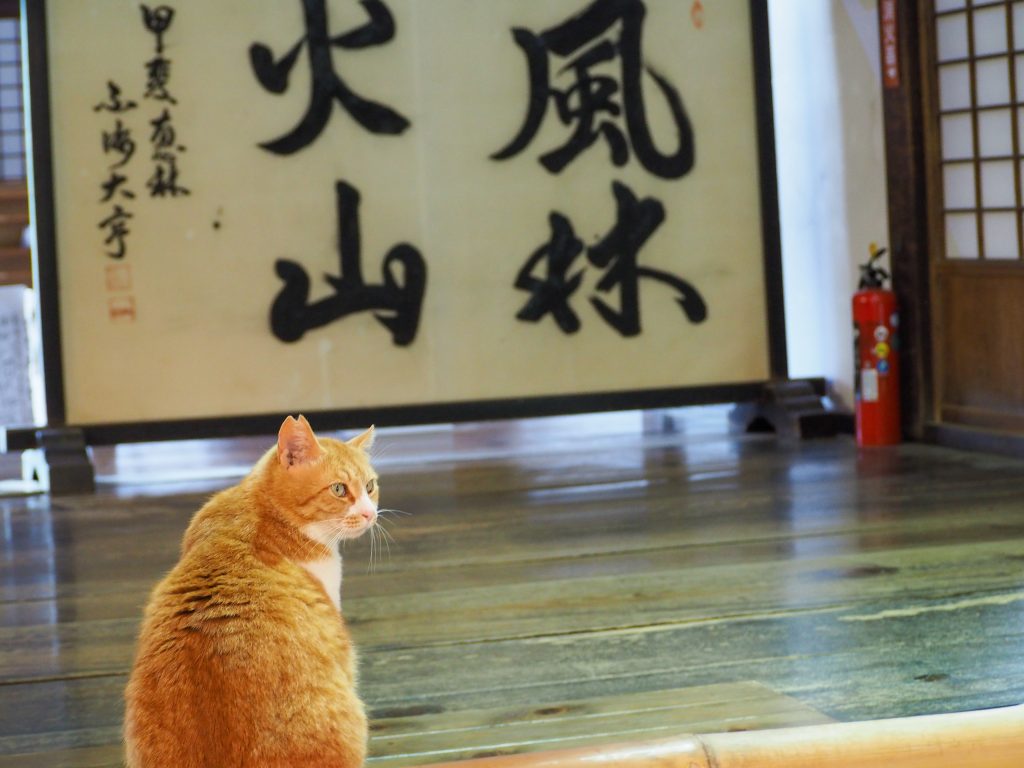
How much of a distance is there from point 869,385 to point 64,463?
329cm

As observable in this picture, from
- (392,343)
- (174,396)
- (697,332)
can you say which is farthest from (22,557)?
(697,332)

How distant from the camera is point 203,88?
555 centimetres

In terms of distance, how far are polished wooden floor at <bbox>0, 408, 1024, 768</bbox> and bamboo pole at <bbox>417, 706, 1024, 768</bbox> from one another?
863mm

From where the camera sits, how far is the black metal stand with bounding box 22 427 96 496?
17.3ft

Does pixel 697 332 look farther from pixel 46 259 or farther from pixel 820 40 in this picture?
pixel 46 259

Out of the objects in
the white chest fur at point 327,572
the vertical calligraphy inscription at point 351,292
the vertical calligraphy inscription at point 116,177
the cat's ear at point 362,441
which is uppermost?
the vertical calligraphy inscription at point 116,177

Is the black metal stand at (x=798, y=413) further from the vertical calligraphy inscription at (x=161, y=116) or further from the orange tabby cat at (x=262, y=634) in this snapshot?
Result: the orange tabby cat at (x=262, y=634)

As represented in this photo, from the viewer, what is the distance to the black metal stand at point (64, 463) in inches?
207

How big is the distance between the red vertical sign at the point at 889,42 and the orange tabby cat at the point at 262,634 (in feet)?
14.9

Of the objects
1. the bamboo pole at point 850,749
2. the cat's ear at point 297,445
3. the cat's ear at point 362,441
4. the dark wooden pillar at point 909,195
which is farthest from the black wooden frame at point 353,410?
the bamboo pole at point 850,749

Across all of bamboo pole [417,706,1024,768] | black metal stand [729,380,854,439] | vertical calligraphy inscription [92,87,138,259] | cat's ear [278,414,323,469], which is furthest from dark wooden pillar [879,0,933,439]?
bamboo pole [417,706,1024,768]

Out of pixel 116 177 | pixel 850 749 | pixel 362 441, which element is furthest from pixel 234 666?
pixel 116 177

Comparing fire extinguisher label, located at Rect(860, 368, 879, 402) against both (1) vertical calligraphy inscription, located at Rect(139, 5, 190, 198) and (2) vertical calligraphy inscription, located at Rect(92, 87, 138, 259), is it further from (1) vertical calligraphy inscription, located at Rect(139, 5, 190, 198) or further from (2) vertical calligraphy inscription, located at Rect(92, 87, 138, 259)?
(2) vertical calligraphy inscription, located at Rect(92, 87, 138, 259)

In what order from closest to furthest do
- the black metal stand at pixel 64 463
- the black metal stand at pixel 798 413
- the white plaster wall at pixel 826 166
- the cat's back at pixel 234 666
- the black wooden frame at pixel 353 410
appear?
the cat's back at pixel 234 666
the black metal stand at pixel 64 463
the black wooden frame at pixel 353 410
the white plaster wall at pixel 826 166
the black metal stand at pixel 798 413
